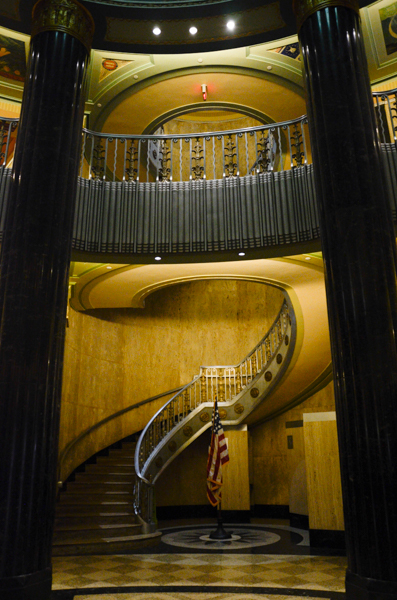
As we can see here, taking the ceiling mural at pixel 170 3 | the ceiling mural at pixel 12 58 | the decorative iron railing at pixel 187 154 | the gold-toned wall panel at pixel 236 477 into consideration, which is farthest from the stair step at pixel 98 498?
the ceiling mural at pixel 12 58

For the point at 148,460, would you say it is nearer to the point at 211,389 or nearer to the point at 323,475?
the point at 211,389

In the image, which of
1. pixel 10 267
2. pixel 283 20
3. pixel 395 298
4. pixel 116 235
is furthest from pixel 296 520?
pixel 283 20

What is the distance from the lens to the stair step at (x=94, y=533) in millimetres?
7914

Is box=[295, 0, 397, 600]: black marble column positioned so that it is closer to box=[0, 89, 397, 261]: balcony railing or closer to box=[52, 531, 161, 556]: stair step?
box=[0, 89, 397, 261]: balcony railing

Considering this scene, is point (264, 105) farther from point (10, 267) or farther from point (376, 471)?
point (376, 471)

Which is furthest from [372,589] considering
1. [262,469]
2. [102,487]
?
[262,469]

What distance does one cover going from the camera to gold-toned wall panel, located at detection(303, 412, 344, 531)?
7.73 meters

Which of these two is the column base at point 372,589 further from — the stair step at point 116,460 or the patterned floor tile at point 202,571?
the stair step at point 116,460

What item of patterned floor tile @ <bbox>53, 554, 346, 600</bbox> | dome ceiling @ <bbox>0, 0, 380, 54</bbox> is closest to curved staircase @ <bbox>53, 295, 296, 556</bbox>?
patterned floor tile @ <bbox>53, 554, 346, 600</bbox>

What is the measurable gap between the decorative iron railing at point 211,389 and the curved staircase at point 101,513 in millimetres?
594

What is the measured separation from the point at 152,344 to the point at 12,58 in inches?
291

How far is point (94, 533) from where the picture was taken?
8250 mm

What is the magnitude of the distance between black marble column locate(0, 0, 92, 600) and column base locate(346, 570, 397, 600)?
7.98 ft

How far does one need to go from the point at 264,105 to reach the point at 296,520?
8.78 m
